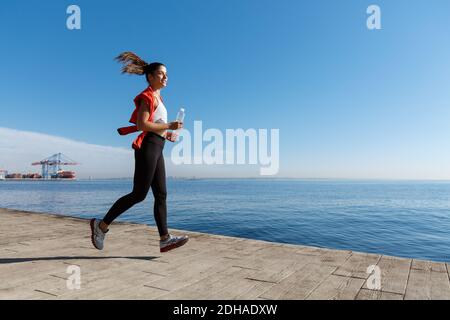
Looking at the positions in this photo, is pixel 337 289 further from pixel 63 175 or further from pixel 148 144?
pixel 63 175

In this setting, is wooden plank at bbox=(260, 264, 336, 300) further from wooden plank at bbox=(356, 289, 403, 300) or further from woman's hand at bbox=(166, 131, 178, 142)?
woman's hand at bbox=(166, 131, 178, 142)

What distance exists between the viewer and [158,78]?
376 centimetres

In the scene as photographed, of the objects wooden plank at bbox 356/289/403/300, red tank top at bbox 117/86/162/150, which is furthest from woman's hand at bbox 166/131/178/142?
wooden plank at bbox 356/289/403/300

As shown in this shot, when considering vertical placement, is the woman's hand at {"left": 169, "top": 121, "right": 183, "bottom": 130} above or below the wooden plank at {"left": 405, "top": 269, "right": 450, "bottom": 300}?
above

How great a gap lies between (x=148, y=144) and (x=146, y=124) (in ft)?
0.85

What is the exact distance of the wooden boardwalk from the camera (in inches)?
97.7

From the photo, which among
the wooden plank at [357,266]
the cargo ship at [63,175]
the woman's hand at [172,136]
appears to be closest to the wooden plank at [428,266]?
the wooden plank at [357,266]

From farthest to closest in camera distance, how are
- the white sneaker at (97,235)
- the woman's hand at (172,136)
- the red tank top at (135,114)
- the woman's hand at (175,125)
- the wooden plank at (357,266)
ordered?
the woman's hand at (172,136) < the white sneaker at (97,235) < the red tank top at (135,114) < the woman's hand at (175,125) < the wooden plank at (357,266)

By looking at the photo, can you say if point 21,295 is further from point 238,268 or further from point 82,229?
point 82,229

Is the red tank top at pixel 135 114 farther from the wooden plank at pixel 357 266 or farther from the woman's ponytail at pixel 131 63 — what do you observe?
the wooden plank at pixel 357 266

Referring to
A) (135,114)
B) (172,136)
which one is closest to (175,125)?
(172,136)

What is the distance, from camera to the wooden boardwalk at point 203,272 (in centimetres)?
248

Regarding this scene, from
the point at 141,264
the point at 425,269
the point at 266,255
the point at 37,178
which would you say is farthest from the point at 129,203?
the point at 37,178
